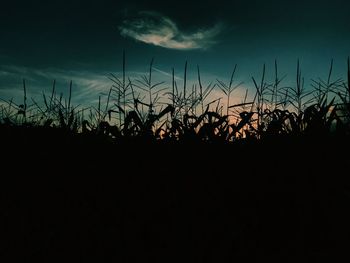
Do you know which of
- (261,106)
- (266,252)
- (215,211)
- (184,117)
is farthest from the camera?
(261,106)

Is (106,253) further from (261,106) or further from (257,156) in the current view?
(261,106)

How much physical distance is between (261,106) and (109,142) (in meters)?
1.93

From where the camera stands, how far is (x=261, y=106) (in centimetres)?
444

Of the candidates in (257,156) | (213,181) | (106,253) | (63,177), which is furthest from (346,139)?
(63,177)

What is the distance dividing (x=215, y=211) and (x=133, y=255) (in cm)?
58

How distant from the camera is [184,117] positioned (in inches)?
155

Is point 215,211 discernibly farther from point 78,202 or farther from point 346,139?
point 346,139

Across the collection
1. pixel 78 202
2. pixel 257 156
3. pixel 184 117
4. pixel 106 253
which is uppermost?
pixel 184 117

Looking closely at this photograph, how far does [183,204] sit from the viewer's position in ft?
7.63

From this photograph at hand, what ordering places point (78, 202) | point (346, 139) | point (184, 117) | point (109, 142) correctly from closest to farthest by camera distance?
point (78, 202)
point (346, 139)
point (109, 142)
point (184, 117)

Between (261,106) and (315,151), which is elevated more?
(261,106)

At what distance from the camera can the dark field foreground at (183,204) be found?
6.23ft

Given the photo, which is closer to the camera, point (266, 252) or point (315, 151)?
point (266, 252)

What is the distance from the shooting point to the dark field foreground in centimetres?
190
